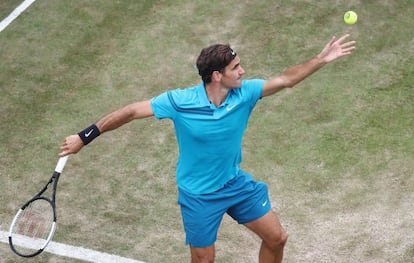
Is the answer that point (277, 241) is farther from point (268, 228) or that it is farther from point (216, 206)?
point (216, 206)

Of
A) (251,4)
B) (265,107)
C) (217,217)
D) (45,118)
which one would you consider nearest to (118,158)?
(45,118)

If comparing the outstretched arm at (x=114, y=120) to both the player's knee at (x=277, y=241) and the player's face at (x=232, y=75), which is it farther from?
the player's knee at (x=277, y=241)

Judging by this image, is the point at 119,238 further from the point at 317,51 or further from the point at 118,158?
the point at 317,51

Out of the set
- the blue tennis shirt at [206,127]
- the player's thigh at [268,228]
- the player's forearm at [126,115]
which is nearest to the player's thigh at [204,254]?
the player's thigh at [268,228]

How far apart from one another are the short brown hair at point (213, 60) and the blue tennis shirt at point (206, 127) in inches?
8.1

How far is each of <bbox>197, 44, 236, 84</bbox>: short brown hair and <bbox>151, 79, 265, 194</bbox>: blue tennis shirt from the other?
0.20 meters

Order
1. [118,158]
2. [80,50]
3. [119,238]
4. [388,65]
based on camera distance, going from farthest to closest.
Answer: [80,50] < [388,65] < [118,158] < [119,238]

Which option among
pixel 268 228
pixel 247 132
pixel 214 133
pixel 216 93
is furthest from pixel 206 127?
pixel 247 132

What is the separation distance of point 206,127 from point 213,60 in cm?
63

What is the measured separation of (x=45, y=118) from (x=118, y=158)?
1424 mm

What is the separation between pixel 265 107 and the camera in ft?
40.6

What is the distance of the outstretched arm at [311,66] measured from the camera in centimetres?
827

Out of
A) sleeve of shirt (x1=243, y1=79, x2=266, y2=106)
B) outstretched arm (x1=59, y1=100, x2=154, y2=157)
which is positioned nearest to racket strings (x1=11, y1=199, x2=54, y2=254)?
outstretched arm (x1=59, y1=100, x2=154, y2=157)

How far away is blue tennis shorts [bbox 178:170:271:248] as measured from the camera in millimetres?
8586
